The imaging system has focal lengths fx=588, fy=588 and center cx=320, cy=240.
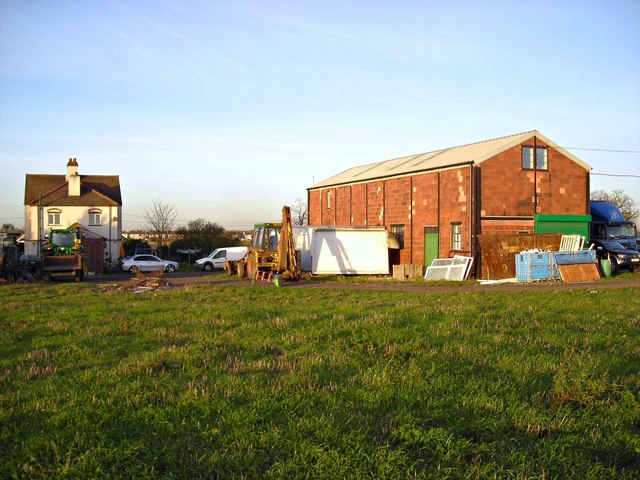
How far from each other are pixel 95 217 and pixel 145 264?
41.2ft

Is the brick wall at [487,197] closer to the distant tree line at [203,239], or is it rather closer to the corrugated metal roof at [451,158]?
the corrugated metal roof at [451,158]

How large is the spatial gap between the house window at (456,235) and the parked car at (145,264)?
19.1 m

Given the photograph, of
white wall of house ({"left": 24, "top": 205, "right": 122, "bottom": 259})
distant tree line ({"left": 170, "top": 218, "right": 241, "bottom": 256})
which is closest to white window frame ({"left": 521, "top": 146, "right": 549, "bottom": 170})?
distant tree line ({"left": 170, "top": 218, "right": 241, "bottom": 256})

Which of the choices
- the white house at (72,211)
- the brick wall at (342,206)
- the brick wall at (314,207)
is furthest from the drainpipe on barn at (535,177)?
the white house at (72,211)

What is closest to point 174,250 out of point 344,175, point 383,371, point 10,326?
point 344,175

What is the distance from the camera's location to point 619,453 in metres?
4.72

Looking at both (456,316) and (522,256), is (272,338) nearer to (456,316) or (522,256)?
(456,316)

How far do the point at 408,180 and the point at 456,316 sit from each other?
20.7 m

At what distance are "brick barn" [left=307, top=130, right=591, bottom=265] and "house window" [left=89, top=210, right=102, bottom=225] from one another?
26.7 m

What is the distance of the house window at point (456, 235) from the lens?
90.1 feet

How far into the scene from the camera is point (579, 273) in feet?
75.3

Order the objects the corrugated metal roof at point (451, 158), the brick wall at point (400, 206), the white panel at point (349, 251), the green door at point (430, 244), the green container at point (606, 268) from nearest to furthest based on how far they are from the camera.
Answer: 1. the green container at point (606, 268)
2. the corrugated metal roof at point (451, 158)
3. the white panel at point (349, 251)
4. the green door at point (430, 244)
5. the brick wall at point (400, 206)

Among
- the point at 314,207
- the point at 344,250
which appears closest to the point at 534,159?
the point at 344,250

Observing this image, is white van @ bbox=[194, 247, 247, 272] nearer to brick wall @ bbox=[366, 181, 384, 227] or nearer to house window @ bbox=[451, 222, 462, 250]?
brick wall @ bbox=[366, 181, 384, 227]
